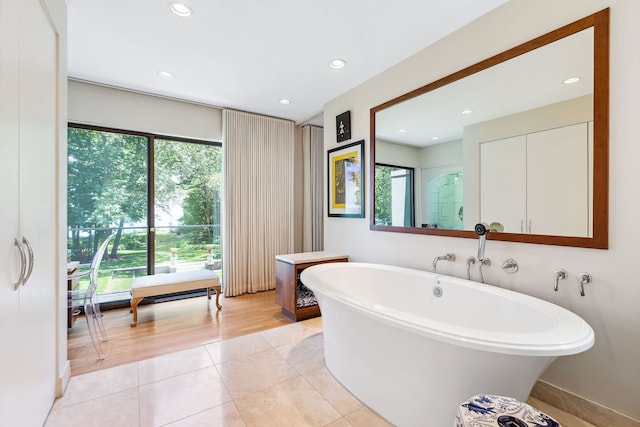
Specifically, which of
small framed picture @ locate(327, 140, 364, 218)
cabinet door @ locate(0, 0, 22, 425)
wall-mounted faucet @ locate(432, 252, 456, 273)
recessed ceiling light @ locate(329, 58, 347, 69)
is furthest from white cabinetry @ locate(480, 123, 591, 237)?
cabinet door @ locate(0, 0, 22, 425)

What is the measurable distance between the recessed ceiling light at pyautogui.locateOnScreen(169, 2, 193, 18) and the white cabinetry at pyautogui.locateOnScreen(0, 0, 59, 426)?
73cm

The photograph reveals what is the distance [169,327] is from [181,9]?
9.13ft

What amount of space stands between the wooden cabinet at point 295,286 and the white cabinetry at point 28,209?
183 centimetres

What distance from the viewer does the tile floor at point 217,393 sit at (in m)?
1.59

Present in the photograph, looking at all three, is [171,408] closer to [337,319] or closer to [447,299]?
[337,319]

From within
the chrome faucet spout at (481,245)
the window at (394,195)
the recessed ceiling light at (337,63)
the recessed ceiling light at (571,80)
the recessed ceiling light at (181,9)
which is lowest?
the chrome faucet spout at (481,245)

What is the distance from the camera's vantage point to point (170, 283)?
10.0 ft

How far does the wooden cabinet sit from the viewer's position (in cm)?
297

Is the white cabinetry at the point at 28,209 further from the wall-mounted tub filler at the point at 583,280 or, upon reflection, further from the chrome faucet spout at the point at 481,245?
the wall-mounted tub filler at the point at 583,280

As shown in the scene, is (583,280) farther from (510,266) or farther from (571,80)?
(571,80)

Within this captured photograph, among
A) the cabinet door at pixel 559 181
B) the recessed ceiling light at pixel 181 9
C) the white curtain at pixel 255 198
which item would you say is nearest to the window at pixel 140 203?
the white curtain at pixel 255 198

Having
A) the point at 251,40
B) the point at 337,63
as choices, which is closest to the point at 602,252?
the point at 337,63

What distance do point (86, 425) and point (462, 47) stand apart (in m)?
3.46

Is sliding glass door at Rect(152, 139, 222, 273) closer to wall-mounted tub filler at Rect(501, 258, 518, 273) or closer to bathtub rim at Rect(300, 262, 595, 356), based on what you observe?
bathtub rim at Rect(300, 262, 595, 356)
